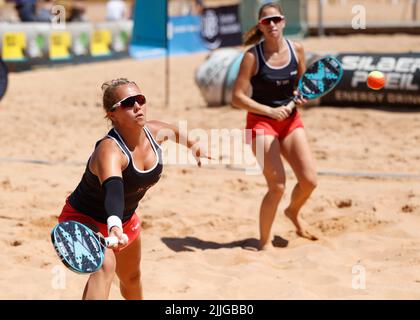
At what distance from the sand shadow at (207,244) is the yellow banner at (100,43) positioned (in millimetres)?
12003

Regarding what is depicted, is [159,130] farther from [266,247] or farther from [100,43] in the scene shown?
[100,43]

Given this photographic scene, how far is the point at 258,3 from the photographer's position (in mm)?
19781

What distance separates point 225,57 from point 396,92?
8.44ft

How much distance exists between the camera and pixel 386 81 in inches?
426

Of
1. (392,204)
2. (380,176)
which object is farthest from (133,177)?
(380,176)

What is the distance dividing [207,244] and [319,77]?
163 centimetres

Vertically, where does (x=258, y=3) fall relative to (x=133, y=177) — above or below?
below

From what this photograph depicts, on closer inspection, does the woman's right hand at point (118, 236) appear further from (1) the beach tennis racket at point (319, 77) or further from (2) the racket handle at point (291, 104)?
(1) the beach tennis racket at point (319, 77)

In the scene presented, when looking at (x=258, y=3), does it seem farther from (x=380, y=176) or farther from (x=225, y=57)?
(x=380, y=176)

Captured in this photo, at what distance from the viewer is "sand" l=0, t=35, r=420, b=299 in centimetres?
552

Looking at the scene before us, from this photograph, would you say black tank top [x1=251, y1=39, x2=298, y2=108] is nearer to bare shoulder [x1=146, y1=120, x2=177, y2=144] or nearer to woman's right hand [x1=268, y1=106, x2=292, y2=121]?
woman's right hand [x1=268, y1=106, x2=292, y2=121]

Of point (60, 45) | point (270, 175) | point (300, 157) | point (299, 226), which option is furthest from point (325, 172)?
point (60, 45)

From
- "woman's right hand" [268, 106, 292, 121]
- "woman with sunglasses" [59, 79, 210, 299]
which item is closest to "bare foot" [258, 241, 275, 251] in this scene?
"woman's right hand" [268, 106, 292, 121]

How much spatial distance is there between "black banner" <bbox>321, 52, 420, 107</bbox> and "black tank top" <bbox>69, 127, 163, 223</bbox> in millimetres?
6777
